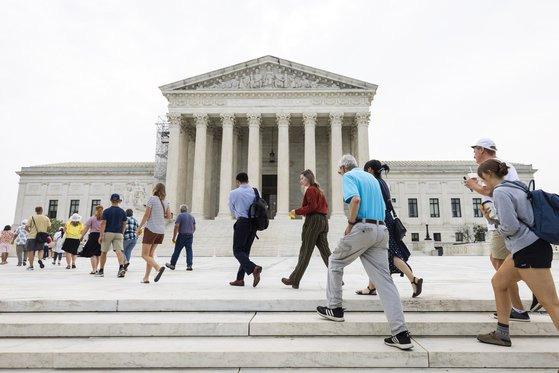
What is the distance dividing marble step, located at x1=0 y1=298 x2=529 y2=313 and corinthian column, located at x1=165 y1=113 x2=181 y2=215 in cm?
2826

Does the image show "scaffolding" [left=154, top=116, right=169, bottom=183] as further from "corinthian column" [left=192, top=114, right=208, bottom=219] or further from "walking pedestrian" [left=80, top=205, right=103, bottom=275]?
"walking pedestrian" [left=80, top=205, right=103, bottom=275]

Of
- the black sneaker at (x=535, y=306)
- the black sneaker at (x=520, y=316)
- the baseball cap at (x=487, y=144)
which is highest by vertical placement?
the baseball cap at (x=487, y=144)

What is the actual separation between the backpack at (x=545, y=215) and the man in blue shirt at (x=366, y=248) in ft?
4.63

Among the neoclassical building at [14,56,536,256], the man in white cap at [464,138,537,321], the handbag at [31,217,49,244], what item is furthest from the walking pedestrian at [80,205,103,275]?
the neoclassical building at [14,56,536,256]

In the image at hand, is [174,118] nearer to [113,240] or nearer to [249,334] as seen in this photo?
[113,240]

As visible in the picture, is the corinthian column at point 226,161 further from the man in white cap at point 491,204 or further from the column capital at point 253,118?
the man in white cap at point 491,204

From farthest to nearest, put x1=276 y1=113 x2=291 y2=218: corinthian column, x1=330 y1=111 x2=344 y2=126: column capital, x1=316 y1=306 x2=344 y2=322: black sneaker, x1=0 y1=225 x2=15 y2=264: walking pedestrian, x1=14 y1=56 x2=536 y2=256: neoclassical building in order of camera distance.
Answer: x1=330 y1=111 x2=344 y2=126: column capital < x1=276 y1=113 x2=291 y2=218: corinthian column < x1=14 y1=56 x2=536 y2=256: neoclassical building < x1=0 y1=225 x2=15 y2=264: walking pedestrian < x1=316 y1=306 x2=344 y2=322: black sneaker

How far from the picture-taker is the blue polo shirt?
13.1 feet

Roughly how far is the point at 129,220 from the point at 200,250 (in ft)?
45.6

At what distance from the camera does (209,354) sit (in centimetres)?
350

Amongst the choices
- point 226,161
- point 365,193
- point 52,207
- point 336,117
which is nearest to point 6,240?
point 365,193

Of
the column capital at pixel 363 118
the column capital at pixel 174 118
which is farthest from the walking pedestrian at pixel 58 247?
the column capital at pixel 363 118

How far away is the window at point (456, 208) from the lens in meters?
51.6

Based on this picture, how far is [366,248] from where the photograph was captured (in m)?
3.92
